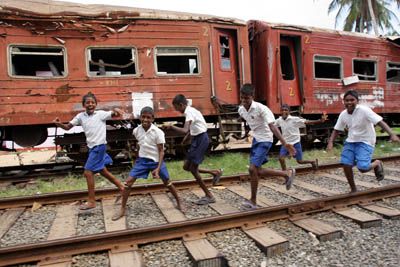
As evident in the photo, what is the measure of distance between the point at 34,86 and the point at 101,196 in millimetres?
3325

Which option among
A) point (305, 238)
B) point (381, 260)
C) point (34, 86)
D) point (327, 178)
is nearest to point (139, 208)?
point (305, 238)

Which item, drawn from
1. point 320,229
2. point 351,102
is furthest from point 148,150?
point 351,102

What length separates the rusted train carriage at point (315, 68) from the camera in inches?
370

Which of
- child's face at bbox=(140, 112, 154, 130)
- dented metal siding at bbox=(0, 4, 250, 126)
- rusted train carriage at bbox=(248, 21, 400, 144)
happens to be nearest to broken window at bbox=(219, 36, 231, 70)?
dented metal siding at bbox=(0, 4, 250, 126)

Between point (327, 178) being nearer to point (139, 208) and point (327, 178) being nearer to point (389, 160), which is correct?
point (389, 160)

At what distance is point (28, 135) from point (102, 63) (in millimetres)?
2196

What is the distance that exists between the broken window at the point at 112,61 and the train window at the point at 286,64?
14.4 ft

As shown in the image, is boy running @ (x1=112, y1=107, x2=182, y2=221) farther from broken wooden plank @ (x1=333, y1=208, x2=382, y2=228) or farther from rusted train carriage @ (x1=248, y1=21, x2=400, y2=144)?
rusted train carriage @ (x1=248, y1=21, x2=400, y2=144)

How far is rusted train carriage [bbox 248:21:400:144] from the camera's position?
9.40 m

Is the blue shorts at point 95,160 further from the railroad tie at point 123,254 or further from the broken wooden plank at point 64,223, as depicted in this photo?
the railroad tie at point 123,254

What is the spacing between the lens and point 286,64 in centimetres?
1017

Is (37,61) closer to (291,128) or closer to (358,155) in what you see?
(291,128)

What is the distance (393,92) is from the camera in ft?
38.3

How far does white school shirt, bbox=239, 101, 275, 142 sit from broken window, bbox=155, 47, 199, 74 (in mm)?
4035
